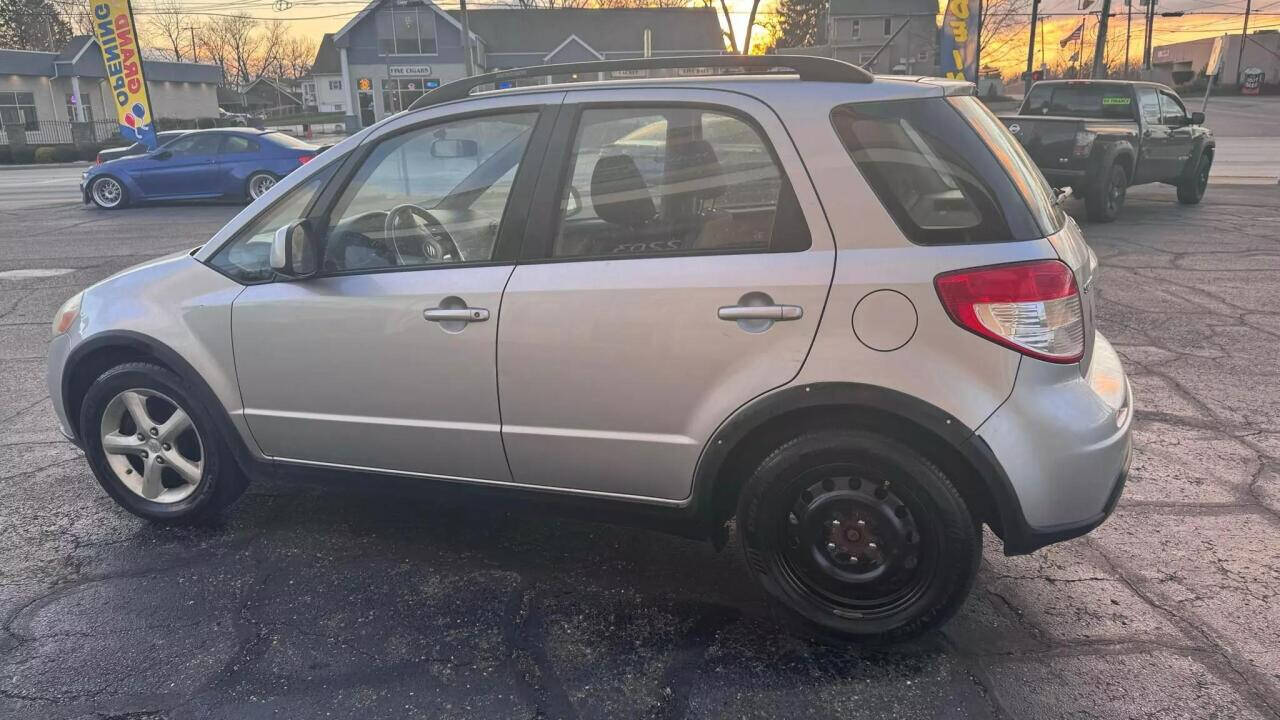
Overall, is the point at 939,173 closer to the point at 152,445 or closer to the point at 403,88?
the point at 152,445

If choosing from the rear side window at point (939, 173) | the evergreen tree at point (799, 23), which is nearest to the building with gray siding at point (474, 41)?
the evergreen tree at point (799, 23)

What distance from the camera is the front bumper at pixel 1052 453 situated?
252 cm

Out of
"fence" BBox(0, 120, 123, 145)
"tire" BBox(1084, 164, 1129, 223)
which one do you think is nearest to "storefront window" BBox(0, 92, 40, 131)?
"fence" BBox(0, 120, 123, 145)

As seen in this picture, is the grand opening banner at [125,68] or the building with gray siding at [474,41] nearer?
the grand opening banner at [125,68]

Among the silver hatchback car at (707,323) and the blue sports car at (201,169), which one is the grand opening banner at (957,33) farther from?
the silver hatchback car at (707,323)

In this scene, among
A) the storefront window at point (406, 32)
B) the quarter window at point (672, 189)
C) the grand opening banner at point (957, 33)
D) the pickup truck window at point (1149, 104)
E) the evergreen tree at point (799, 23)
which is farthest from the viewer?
the evergreen tree at point (799, 23)

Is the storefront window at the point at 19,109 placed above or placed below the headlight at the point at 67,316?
above

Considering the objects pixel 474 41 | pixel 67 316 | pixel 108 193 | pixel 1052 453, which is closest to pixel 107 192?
pixel 108 193

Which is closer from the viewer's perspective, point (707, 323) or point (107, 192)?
point (707, 323)

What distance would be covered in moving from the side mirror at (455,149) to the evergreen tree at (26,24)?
261 ft

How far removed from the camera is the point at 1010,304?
2.51m

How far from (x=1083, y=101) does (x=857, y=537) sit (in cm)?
1226

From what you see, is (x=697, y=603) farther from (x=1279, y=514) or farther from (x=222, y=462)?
(x=1279, y=514)

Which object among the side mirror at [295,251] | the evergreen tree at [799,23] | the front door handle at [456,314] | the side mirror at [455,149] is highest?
the evergreen tree at [799,23]
